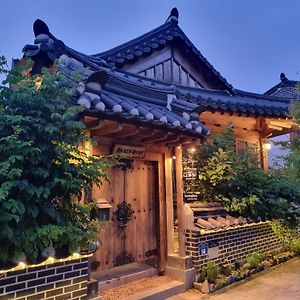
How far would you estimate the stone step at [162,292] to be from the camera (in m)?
5.05

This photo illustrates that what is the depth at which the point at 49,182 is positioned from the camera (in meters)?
3.68

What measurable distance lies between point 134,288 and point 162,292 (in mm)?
494

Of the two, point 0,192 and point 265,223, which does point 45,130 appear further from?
point 265,223

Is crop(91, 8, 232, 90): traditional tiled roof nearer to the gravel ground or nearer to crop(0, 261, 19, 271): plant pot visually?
the gravel ground

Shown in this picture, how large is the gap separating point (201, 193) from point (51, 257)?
13.3 ft

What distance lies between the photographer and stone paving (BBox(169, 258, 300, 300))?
5.39 m

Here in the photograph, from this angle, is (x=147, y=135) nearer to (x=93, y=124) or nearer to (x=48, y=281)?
(x=93, y=124)

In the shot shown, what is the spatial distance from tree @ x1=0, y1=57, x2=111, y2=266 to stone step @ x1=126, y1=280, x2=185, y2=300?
171 centimetres

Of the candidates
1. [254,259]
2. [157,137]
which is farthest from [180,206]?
[254,259]

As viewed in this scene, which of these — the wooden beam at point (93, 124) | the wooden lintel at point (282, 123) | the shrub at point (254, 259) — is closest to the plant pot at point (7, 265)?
the wooden beam at point (93, 124)

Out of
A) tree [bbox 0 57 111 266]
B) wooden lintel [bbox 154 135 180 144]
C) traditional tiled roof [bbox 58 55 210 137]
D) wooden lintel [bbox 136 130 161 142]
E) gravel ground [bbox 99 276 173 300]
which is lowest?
gravel ground [bbox 99 276 173 300]

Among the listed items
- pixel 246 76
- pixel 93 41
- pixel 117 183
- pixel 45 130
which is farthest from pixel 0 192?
pixel 246 76

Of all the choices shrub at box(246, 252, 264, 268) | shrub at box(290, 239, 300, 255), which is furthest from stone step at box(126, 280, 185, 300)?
shrub at box(290, 239, 300, 255)

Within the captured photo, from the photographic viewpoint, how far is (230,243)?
6734 millimetres
